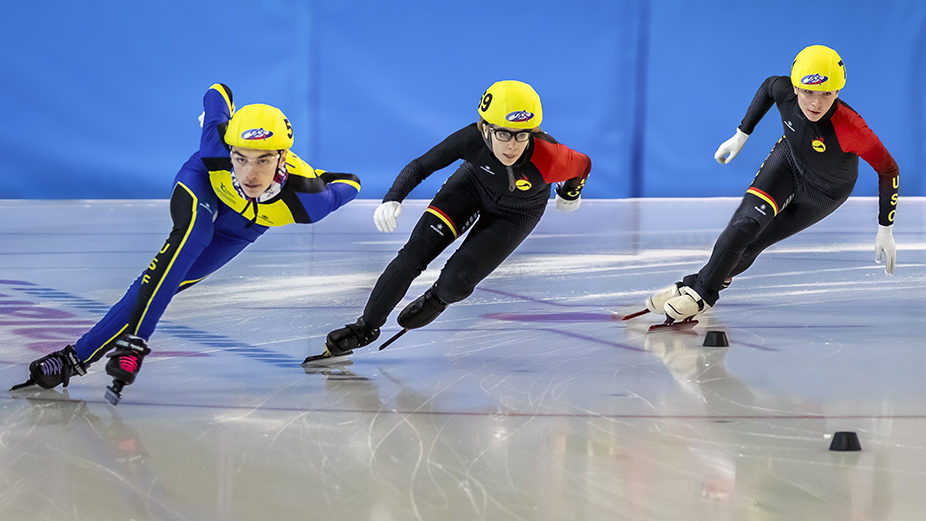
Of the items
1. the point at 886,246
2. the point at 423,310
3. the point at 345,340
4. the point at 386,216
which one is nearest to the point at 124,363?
the point at 345,340

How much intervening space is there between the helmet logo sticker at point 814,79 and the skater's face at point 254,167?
2.32 metres

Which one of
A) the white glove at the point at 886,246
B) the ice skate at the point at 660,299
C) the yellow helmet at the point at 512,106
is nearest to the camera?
the yellow helmet at the point at 512,106

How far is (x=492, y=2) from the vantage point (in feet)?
37.7

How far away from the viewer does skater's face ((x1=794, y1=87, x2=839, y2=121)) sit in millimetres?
4578

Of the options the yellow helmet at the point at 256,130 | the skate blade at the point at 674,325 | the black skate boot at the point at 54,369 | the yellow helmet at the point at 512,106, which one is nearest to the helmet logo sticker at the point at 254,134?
the yellow helmet at the point at 256,130

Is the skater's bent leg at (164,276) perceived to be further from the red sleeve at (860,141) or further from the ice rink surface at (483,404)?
the red sleeve at (860,141)

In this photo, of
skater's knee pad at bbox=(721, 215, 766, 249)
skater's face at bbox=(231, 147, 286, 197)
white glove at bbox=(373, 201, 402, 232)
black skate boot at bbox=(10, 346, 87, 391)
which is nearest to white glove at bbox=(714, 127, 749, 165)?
skater's knee pad at bbox=(721, 215, 766, 249)

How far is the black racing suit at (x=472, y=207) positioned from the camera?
13.6 ft

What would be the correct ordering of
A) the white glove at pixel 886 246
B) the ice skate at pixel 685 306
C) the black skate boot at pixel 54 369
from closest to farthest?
the black skate boot at pixel 54 369 → the white glove at pixel 886 246 → the ice skate at pixel 685 306

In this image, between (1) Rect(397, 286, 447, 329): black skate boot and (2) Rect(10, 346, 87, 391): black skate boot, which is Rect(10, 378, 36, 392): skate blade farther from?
(1) Rect(397, 286, 447, 329): black skate boot

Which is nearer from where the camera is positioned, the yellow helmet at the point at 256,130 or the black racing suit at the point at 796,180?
the yellow helmet at the point at 256,130

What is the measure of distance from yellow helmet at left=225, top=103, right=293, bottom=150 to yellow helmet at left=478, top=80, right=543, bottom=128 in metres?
0.79

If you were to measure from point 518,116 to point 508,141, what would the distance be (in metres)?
0.12

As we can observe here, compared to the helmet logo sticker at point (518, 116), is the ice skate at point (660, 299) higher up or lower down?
lower down
